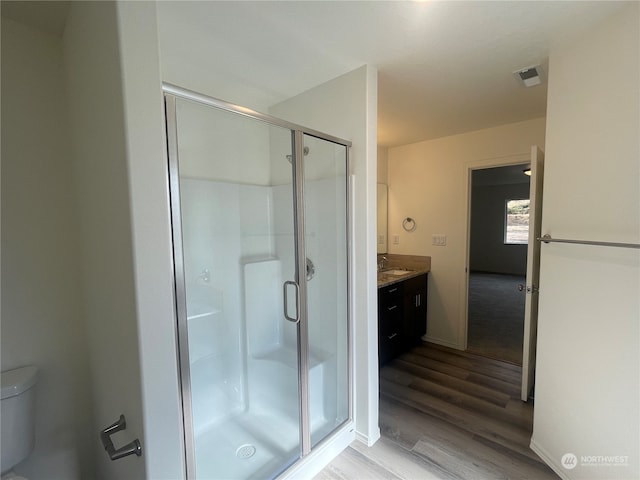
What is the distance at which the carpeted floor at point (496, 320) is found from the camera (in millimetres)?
3283

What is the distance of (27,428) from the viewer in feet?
4.19

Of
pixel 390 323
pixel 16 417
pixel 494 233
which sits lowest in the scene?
pixel 390 323

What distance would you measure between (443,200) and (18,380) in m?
3.67

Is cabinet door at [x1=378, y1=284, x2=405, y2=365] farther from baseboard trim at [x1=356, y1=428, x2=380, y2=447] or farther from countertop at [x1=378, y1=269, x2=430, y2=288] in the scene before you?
baseboard trim at [x1=356, y1=428, x2=380, y2=447]

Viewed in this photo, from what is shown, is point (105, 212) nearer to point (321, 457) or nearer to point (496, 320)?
point (321, 457)

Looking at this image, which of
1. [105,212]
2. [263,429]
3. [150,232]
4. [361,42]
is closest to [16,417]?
[105,212]

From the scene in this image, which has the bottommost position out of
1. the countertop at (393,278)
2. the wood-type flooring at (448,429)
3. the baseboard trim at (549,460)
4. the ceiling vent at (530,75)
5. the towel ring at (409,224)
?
the wood-type flooring at (448,429)

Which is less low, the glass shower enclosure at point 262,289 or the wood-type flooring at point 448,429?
the glass shower enclosure at point 262,289

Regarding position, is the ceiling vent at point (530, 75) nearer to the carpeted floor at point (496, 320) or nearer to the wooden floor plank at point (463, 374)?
the wooden floor plank at point (463, 374)

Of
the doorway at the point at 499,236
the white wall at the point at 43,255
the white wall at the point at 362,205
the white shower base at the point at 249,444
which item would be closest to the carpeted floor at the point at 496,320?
the doorway at the point at 499,236

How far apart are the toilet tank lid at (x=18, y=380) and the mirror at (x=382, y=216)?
3.33 metres

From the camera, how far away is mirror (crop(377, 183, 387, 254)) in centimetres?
377

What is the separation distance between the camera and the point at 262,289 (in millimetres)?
2357

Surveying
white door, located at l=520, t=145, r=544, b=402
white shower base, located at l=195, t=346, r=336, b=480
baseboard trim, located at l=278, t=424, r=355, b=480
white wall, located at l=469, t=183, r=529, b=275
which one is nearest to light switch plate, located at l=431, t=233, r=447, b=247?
white door, located at l=520, t=145, r=544, b=402
